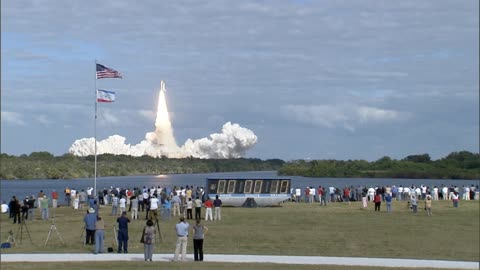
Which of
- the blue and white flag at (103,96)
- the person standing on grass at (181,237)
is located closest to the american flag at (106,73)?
the blue and white flag at (103,96)

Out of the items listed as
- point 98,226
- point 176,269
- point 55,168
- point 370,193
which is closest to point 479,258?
point 176,269

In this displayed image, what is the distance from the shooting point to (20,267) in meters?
23.7

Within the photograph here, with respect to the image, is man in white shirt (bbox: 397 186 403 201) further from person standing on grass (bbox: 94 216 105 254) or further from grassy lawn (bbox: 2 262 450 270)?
grassy lawn (bbox: 2 262 450 270)

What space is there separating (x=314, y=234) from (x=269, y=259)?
794 cm

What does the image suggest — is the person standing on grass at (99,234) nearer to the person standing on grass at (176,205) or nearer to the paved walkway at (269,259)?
the paved walkway at (269,259)

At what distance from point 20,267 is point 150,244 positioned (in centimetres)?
374

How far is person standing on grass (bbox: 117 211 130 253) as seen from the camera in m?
27.0

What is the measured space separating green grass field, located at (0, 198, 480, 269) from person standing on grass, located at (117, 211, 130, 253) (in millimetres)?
814

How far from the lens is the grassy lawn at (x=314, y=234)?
95.3 feet

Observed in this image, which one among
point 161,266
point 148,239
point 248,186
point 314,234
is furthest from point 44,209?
point 161,266

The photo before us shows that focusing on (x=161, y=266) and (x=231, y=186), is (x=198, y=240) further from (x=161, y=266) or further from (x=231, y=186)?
(x=231, y=186)

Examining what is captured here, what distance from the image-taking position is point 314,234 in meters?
33.8

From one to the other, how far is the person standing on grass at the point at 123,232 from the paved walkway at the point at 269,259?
2.18 ft

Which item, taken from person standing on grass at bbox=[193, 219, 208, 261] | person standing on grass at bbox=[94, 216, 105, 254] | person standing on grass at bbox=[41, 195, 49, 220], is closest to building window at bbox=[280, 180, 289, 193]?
person standing on grass at bbox=[41, 195, 49, 220]
